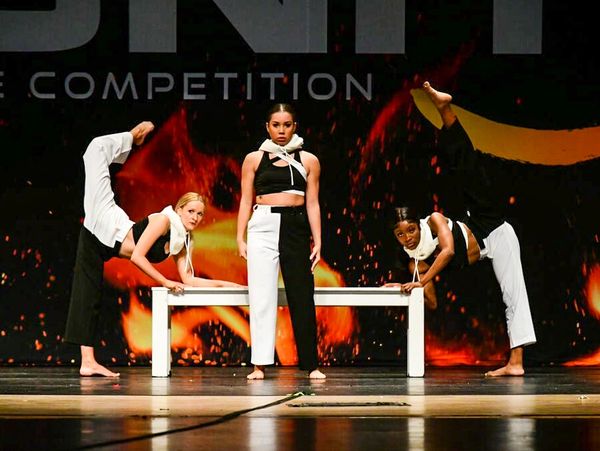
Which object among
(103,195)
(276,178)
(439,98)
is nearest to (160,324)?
(103,195)

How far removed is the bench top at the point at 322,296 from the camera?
613cm

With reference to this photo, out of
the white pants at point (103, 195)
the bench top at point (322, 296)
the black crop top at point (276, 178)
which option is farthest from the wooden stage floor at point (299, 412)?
the black crop top at point (276, 178)

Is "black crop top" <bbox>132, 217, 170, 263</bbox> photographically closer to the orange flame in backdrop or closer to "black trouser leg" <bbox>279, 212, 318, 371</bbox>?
"black trouser leg" <bbox>279, 212, 318, 371</bbox>

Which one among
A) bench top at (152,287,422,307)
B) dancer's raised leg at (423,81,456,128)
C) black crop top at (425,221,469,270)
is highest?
dancer's raised leg at (423,81,456,128)

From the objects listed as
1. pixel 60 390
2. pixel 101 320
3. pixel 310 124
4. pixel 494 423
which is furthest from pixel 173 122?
pixel 494 423

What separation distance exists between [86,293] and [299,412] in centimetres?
217

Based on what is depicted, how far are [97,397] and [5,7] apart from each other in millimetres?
3330

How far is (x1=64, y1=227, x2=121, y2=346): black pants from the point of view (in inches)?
241

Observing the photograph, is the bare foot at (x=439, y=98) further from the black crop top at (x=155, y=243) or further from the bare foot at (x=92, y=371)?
the bare foot at (x=92, y=371)

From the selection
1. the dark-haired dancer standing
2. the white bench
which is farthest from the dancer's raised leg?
the white bench

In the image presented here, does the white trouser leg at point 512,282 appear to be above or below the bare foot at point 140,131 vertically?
below

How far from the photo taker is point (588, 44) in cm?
734

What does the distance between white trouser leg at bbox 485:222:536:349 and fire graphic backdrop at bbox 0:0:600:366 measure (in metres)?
0.87

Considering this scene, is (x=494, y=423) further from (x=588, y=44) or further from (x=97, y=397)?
(x=588, y=44)
